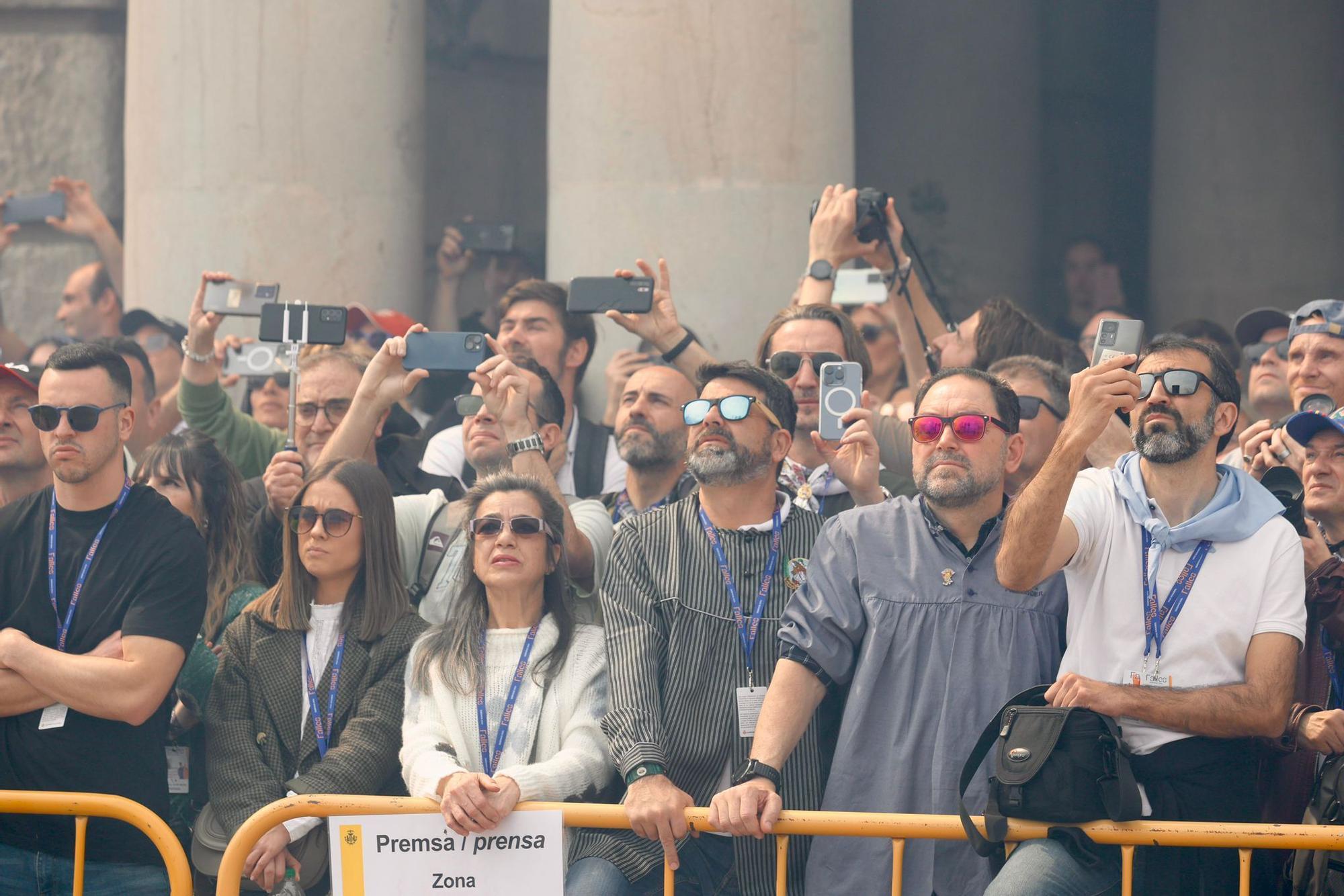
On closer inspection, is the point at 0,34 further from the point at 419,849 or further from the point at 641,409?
the point at 419,849

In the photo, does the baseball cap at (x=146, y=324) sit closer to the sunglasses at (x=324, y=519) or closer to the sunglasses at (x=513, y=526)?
the sunglasses at (x=324, y=519)

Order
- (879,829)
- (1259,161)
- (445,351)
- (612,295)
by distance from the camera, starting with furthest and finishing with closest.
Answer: (1259,161)
(612,295)
(445,351)
(879,829)

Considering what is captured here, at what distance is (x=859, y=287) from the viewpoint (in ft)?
25.9

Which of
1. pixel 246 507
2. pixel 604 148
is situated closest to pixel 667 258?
pixel 604 148

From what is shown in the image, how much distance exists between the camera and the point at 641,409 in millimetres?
6504

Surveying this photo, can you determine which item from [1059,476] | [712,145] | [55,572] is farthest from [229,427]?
[1059,476]

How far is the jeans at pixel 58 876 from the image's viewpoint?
500 centimetres

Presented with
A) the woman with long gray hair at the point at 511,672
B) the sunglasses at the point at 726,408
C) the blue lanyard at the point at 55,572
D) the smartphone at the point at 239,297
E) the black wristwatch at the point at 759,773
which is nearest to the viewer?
the black wristwatch at the point at 759,773

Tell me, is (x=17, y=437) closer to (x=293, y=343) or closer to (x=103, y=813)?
(x=293, y=343)

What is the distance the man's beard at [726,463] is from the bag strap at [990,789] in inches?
47.1

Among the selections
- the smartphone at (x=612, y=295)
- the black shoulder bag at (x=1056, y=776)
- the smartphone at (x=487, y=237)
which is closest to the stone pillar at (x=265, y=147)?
the smartphone at (x=487, y=237)

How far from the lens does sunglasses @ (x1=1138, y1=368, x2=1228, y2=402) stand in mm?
4891

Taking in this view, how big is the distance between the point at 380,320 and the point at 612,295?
7.04 feet

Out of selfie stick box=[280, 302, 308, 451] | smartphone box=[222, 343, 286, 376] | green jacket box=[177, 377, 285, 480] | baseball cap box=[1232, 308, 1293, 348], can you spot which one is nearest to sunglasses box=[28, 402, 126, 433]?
selfie stick box=[280, 302, 308, 451]
